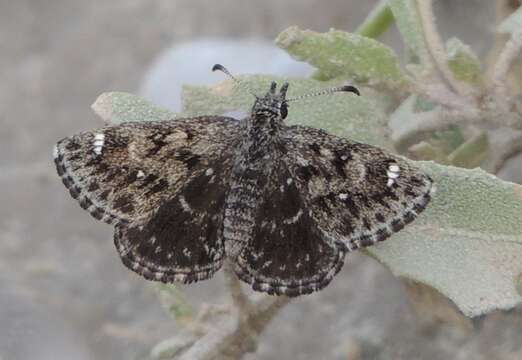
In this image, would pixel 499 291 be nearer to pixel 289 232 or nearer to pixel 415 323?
pixel 289 232

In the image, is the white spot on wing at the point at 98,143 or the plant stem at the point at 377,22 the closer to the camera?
the white spot on wing at the point at 98,143

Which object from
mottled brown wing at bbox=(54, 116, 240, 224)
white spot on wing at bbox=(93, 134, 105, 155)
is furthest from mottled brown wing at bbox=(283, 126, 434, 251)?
white spot on wing at bbox=(93, 134, 105, 155)

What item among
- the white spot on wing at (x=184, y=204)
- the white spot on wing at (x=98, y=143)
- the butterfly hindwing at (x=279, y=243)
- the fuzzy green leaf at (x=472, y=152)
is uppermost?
the white spot on wing at (x=98, y=143)

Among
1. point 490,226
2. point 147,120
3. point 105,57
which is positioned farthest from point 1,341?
point 105,57

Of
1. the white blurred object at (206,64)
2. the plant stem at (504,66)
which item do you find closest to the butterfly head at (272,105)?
the plant stem at (504,66)

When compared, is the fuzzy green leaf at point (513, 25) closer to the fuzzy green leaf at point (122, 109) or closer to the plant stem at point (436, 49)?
the plant stem at point (436, 49)

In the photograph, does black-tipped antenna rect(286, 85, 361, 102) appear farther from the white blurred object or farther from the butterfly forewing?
the white blurred object

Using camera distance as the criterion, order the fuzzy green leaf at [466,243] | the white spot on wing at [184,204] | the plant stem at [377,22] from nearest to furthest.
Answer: the fuzzy green leaf at [466,243]
the white spot on wing at [184,204]
the plant stem at [377,22]

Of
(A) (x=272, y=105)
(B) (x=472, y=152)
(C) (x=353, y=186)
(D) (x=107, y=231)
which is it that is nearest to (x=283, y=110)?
(A) (x=272, y=105)
